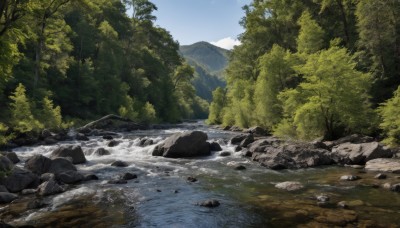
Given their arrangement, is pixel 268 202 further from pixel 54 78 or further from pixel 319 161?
pixel 54 78

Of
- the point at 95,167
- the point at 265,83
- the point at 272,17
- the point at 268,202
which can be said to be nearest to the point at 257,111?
the point at 265,83

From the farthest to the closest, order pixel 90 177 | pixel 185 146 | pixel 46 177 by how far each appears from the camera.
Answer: pixel 185 146 → pixel 90 177 → pixel 46 177

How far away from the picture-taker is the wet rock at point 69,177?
63.1 feet

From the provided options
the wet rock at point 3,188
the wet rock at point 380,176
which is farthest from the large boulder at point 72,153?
the wet rock at point 380,176

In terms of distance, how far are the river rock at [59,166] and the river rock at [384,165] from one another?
764 inches

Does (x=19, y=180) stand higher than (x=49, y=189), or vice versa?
(x=19, y=180)

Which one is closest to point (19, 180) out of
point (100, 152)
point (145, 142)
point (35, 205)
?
point (35, 205)

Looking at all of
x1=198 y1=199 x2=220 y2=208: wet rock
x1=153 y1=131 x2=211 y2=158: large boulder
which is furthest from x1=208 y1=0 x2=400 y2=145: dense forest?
x1=198 y1=199 x2=220 y2=208: wet rock

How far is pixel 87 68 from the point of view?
5934 centimetres

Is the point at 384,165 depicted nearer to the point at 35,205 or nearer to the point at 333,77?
the point at 333,77

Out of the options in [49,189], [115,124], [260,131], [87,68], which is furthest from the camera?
[87,68]

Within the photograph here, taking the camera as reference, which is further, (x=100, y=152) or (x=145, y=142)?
(x=145, y=142)

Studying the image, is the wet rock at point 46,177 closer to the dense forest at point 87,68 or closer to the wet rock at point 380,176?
the dense forest at point 87,68

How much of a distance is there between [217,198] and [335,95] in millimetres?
19937
